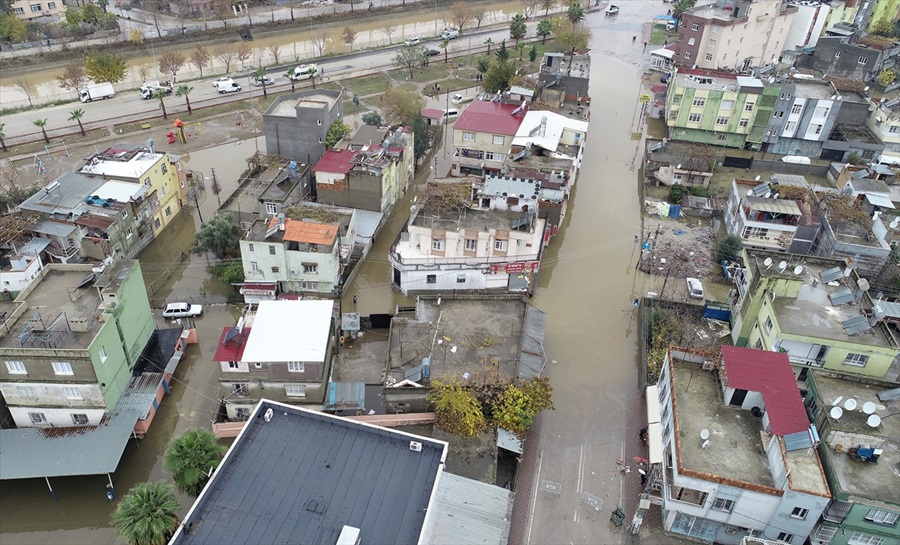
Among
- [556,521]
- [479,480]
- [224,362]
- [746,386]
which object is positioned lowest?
[556,521]

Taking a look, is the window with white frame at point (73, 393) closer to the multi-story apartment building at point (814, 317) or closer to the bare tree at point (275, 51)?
the multi-story apartment building at point (814, 317)

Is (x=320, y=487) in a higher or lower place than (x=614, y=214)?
higher

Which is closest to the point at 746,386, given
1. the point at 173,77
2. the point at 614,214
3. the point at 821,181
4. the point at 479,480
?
the point at 479,480

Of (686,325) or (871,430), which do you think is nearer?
(871,430)

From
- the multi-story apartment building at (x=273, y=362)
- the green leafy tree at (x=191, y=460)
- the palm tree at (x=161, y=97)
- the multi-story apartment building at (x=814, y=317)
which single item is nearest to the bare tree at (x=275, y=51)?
the palm tree at (x=161, y=97)

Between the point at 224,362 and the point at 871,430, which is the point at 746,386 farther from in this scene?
the point at 224,362

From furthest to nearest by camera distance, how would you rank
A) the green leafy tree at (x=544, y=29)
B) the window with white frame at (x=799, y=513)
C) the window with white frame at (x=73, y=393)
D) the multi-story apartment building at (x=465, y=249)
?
1. the green leafy tree at (x=544, y=29)
2. the multi-story apartment building at (x=465, y=249)
3. the window with white frame at (x=73, y=393)
4. the window with white frame at (x=799, y=513)
